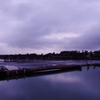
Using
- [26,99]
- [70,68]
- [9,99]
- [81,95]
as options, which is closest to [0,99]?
[9,99]

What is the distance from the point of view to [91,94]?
1752 centimetres

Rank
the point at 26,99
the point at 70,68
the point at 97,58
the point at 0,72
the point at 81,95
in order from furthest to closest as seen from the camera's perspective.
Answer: the point at 97,58 < the point at 70,68 < the point at 0,72 < the point at 81,95 < the point at 26,99

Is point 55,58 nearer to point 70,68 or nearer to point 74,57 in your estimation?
point 74,57

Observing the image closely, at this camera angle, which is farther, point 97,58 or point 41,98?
point 97,58

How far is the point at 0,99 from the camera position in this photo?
15992 millimetres

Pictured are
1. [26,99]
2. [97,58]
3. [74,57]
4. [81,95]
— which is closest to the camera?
[26,99]

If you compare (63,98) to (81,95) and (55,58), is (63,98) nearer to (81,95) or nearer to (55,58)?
(81,95)

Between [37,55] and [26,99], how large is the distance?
604 feet

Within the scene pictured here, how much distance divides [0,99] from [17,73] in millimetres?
18383

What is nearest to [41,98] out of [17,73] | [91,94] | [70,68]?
[91,94]

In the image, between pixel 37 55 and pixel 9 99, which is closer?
pixel 9 99

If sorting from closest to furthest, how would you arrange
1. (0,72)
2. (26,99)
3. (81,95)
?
1. (26,99)
2. (81,95)
3. (0,72)

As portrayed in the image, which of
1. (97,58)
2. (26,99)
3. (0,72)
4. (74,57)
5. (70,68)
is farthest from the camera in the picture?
(74,57)

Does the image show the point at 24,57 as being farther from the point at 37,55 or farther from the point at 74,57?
the point at 74,57
